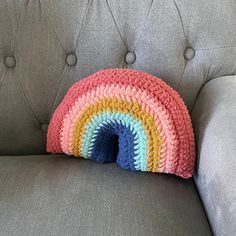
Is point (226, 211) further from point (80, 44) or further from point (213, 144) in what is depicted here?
point (80, 44)

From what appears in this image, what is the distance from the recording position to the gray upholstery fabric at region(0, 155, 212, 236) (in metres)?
0.66

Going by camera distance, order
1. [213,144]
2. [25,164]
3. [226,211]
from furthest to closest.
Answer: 1. [25,164]
2. [213,144]
3. [226,211]

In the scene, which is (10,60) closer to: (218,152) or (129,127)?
(129,127)

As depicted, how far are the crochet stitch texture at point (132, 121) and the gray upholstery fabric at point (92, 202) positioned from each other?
5cm

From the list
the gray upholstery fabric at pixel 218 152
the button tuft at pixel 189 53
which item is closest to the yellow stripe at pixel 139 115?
the gray upholstery fabric at pixel 218 152

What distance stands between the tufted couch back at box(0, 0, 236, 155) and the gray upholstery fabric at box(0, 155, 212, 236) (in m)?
0.19

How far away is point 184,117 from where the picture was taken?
0.78 meters

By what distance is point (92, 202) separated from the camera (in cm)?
72

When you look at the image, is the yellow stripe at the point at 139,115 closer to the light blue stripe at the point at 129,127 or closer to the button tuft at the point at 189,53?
the light blue stripe at the point at 129,127

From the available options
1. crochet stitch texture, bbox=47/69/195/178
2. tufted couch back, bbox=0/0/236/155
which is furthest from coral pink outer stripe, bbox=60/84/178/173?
tufted couch back, bbox=0/0/236/155

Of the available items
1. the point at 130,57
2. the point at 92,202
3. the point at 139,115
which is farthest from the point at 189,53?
the point at 92,202

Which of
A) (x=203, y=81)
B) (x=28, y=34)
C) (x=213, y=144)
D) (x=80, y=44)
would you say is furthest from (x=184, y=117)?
(x=28, y=34)

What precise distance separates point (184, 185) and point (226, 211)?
19cm

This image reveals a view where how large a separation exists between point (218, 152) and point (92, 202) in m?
0.27
